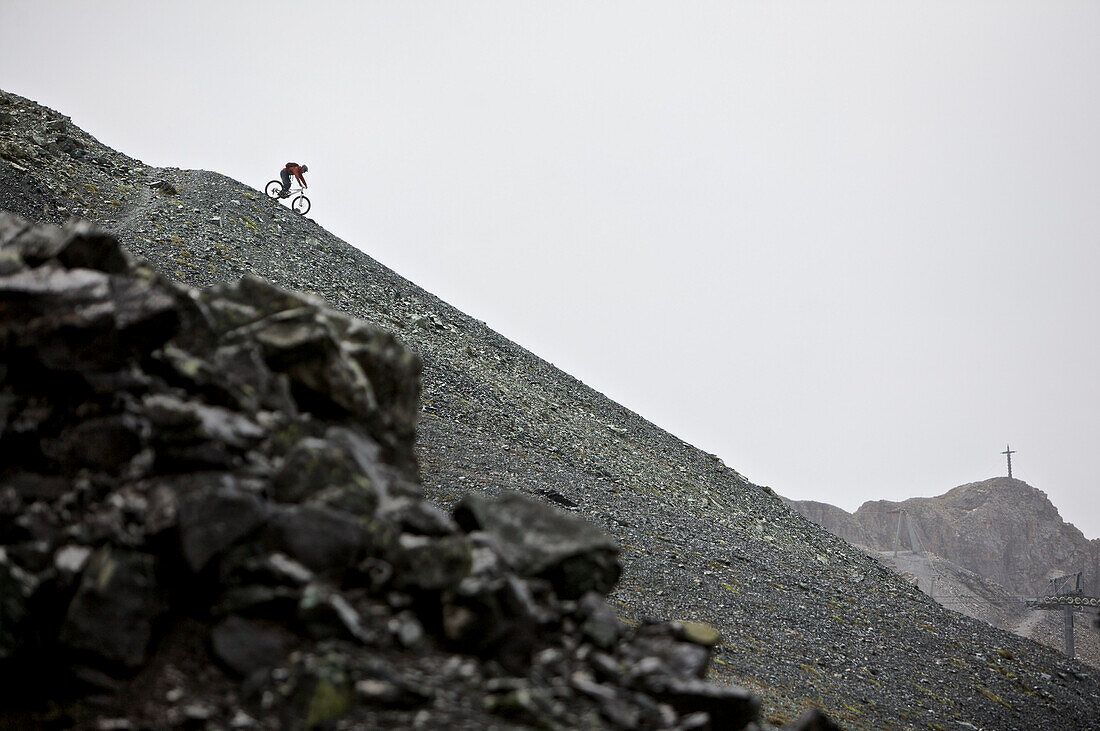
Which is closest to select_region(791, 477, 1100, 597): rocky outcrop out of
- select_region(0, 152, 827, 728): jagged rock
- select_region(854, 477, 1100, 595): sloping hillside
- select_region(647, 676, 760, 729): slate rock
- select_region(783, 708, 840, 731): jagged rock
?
select_region(854, 477, 1100, 595): sloping hillside

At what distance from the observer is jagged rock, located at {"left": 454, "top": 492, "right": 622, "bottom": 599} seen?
356 inches

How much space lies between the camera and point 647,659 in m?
8.48

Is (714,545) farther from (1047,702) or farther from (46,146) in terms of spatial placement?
(46,146)

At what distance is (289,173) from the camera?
41062 mm

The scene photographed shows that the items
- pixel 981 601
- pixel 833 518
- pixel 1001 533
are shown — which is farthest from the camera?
pixel 833 518

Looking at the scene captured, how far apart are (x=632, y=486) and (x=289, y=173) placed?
29139mm

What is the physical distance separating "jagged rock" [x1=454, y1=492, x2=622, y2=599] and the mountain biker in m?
37.1

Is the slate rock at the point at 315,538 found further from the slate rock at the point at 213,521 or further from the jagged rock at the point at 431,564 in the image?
the jagged rock at the point at 431,564

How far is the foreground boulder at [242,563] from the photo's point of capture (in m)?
7.09

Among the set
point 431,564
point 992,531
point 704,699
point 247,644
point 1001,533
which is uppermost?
point 1001,533

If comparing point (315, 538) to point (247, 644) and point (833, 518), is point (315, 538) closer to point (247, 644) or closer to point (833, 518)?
point (247, 644)

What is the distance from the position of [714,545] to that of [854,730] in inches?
409

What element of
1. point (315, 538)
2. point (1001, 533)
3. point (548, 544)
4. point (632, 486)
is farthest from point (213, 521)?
point (1001, 533)

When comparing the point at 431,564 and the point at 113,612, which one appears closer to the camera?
the point at 113,612
